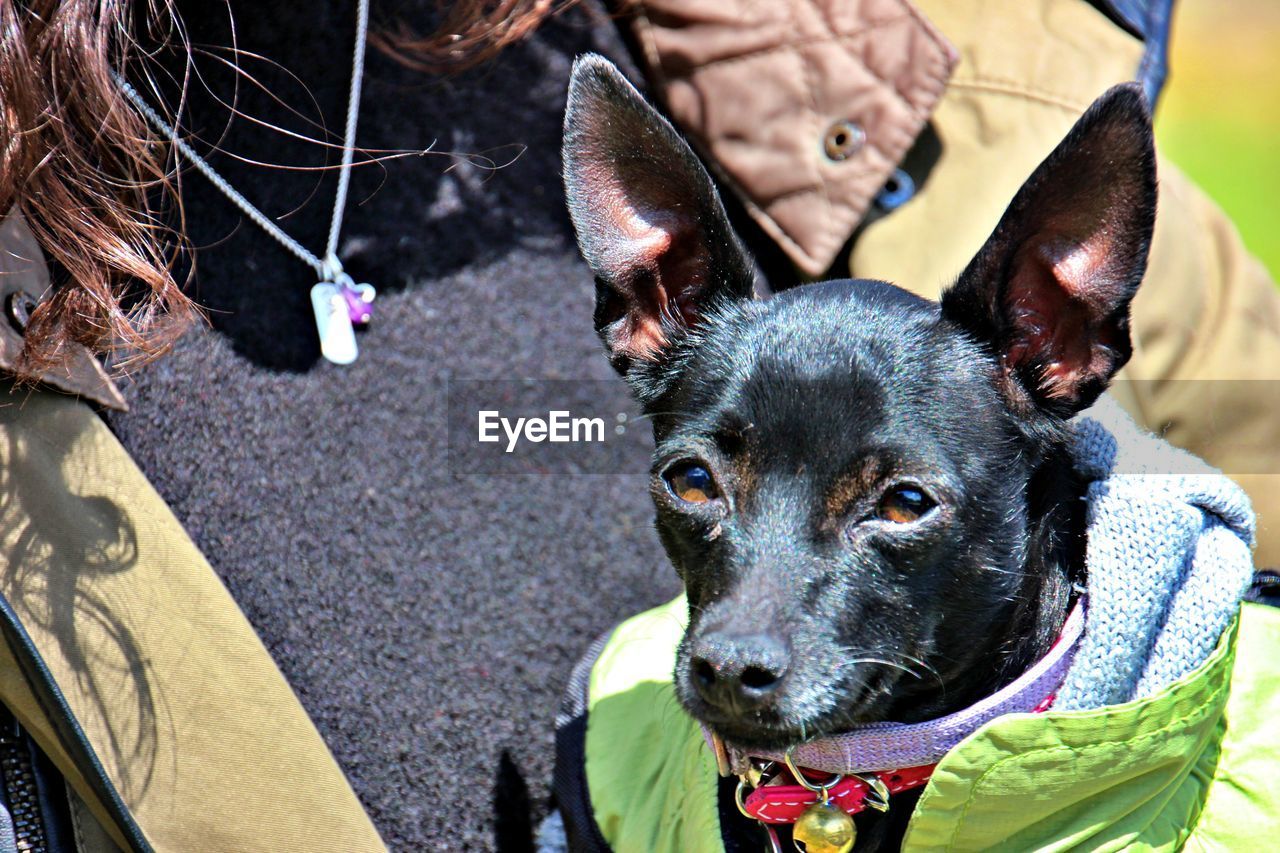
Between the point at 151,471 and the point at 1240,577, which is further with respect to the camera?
the point at 151,471

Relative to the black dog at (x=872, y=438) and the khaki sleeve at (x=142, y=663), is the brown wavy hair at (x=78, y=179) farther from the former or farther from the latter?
the black dog at (x=872, y=438)

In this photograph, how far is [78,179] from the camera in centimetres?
146

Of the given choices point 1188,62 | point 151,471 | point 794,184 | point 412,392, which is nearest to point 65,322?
point 151,471

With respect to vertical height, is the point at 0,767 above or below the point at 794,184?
below

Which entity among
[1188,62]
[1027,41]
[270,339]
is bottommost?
[1188,62]

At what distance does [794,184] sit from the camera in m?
1.80

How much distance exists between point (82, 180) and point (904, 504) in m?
1.10

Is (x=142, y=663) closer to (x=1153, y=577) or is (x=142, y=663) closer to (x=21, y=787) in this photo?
(x=21, y=787)

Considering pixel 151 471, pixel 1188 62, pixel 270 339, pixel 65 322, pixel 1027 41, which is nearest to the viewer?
pixel 65 322

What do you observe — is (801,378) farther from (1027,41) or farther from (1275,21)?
(1275,21)

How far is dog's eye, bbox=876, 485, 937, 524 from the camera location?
136 centimetres

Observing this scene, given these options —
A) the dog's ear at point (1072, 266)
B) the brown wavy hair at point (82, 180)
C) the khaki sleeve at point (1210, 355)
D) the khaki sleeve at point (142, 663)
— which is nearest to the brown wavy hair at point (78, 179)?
the brown wavy hair at point (82, 180)

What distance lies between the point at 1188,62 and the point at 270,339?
15.3 ft

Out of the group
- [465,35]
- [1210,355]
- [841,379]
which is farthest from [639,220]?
[1210,355]
